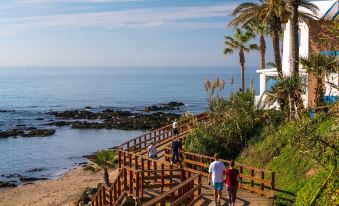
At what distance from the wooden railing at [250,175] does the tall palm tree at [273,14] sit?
7886mm

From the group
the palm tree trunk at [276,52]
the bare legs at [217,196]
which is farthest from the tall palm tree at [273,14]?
Result: the bare legs at [217,196]

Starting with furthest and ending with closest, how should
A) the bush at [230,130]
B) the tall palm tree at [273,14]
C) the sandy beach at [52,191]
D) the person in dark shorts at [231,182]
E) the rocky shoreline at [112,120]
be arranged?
the rocky shoreline at [112,120] < the sandy beach at [52,191] < the tall palm tree at [273,14] < the bush at [230,130] < the person in dark shorts at [231,182]

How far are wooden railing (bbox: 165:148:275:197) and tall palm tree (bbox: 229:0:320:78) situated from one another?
789 centimetres

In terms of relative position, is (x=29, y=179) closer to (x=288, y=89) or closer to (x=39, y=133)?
(x=39, y=133)

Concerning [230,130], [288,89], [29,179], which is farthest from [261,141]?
[29,179]

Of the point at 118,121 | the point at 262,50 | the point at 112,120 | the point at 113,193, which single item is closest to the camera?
the point at 113,193

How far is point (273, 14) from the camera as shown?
100 feet

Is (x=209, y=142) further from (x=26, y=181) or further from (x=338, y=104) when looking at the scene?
(x=26, y=181)

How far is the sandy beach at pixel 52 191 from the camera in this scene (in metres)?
32.3

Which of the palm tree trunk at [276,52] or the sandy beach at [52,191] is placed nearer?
the palm tree trunk at [276,52]

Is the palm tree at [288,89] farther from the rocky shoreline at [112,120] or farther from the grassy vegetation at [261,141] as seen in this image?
the rocky shoreline at [112,120]

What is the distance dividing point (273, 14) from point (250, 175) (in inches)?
595

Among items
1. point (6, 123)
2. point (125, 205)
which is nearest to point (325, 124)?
point (125, 205)

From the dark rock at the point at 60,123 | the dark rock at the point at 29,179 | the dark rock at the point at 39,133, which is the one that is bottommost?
the dark rock at the point at 29,179
